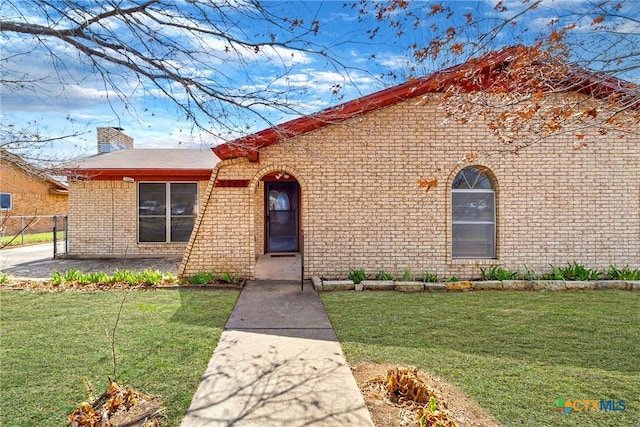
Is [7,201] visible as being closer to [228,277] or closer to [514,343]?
[228,277]

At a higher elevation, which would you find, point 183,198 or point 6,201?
point 6,201

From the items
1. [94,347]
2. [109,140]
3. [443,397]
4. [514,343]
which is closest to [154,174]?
[109,140]

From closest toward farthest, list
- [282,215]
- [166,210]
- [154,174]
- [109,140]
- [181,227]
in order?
[154,174] → [166,210] → [181,227] → [282,215] → [109,140]

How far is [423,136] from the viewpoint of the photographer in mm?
8969

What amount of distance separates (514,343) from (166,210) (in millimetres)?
11606

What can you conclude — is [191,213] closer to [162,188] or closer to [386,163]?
[162,188]

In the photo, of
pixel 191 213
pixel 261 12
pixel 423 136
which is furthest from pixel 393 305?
pixel 191 213

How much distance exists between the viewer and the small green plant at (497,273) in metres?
8.67

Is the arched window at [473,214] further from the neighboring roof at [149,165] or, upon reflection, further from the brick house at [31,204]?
the brick house at [31,204]

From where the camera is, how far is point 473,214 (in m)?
9.23

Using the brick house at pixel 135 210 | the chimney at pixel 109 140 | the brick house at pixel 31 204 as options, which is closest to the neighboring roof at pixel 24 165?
the brick house at pixel 135 210

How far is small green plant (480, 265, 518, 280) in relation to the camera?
8.67 meters

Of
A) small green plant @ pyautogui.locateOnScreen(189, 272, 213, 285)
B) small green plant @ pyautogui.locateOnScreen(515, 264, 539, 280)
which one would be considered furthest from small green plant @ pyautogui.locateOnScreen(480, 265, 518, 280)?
small green plant @ pyautogui.locateOnScreen(189, 272, 213, 285)

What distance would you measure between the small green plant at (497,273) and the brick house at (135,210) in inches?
347
